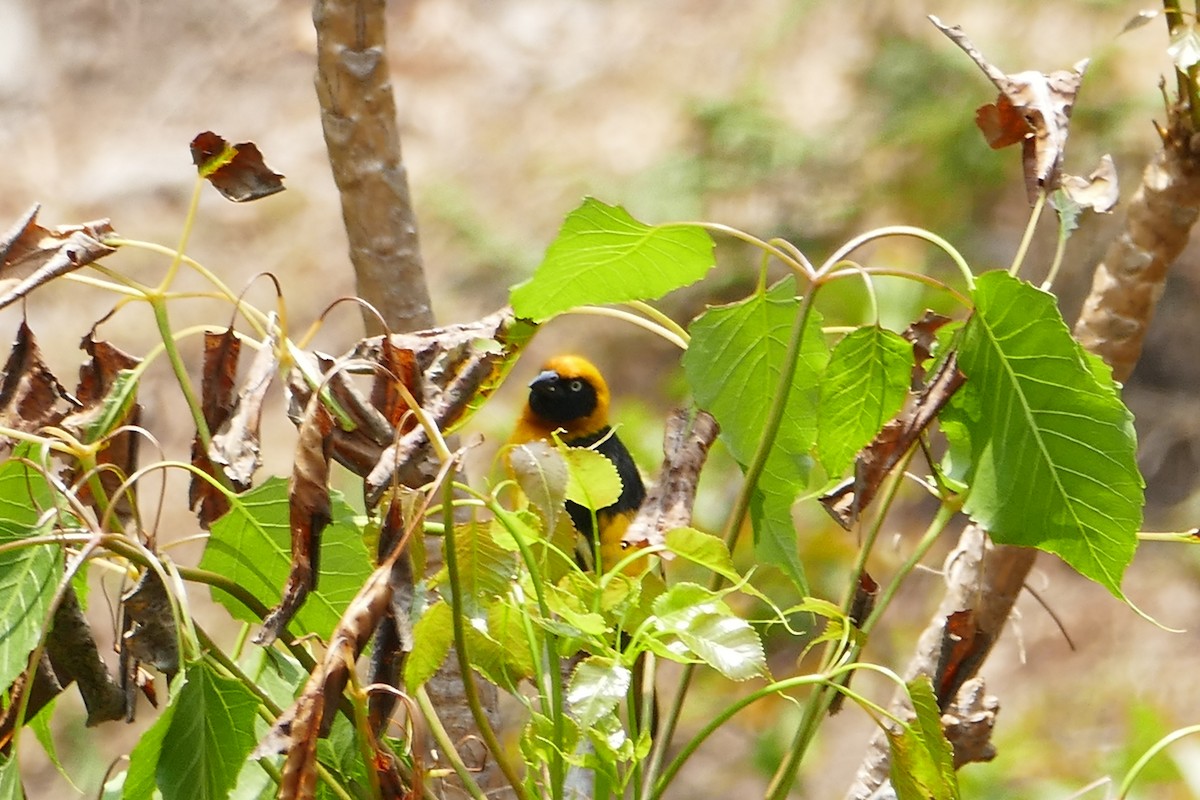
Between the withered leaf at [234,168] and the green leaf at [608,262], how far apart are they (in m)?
0.14

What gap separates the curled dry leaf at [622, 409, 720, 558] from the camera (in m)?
0.70

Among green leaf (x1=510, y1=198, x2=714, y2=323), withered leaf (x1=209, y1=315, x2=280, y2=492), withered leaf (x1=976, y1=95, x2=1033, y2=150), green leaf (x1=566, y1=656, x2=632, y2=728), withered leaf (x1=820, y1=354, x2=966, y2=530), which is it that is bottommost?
green leaf (x1=566, y1=656, x2=632, y2=728)

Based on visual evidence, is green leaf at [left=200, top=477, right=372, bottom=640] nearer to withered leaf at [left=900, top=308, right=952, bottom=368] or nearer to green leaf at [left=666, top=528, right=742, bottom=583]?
green leaf at [left=666, top=528, right=742, bottom=583]

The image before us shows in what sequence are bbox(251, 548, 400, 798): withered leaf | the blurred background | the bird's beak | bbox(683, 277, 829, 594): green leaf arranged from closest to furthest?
bbox(251, 548, 400, 798): withered leaf
bbox(683, 277, 829, 594): green leaf
the bird's beak
the blurred background

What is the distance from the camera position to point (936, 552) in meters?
3.29

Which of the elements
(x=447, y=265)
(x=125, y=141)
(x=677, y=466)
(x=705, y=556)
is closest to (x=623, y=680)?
(x=705, y=556)

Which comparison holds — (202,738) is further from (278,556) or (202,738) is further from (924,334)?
(924,334)

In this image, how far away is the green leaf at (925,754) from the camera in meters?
0.64

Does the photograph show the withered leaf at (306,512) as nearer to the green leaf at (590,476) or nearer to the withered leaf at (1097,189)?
the green leaf at (590,476)

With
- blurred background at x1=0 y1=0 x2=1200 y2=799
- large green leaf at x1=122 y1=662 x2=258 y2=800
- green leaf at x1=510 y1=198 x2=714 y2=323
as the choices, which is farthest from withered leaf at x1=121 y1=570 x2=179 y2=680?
blurred background at x1=0 y1=0 x2=1200 y2=799

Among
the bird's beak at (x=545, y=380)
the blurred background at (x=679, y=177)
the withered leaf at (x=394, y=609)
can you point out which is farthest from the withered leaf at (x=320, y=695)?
the bird's beak at (x=545, y=380)

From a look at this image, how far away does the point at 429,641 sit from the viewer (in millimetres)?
629

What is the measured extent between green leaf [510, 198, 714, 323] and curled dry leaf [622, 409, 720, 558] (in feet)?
0.31

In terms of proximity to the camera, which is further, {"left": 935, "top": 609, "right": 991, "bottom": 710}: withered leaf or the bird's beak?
the bird's beak
